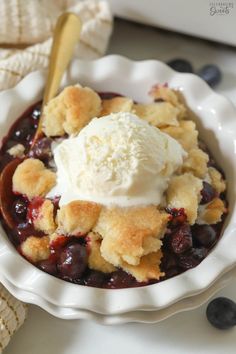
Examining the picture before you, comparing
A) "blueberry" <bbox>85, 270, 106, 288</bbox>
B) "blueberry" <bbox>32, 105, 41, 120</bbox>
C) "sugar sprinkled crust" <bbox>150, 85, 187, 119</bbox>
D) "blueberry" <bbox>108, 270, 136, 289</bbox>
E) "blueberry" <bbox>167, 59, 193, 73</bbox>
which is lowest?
"blueberry" <bbox>85, 270, 106, 288</bbox>

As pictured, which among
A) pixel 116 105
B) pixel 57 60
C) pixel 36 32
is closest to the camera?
pixel 116 105

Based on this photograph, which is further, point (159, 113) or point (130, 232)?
point (159, 113)

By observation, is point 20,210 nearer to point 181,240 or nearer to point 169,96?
point 181,240

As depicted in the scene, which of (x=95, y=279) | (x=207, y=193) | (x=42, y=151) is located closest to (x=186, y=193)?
(x=207, y=193)

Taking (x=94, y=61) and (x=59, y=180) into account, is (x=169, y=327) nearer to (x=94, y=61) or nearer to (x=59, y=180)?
(x=59, y=180)

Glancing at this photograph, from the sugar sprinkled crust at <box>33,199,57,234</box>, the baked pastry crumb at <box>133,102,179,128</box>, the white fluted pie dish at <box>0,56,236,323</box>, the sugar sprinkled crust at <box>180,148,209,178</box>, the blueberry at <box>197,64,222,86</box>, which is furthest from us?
the blueberry at <box>197,64,222,86</box>

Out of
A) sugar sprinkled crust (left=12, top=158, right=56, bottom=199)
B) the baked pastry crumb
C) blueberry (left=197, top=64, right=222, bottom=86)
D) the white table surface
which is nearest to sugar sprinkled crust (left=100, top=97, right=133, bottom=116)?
the baked pastry crumb

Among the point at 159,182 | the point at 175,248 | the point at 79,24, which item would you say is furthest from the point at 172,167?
the point at 79,24

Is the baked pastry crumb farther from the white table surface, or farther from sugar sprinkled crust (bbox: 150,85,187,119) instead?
the white table surface

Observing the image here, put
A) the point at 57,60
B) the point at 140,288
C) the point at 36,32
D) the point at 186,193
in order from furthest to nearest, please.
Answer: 1. the point at 36,32
2. the point at 57,60
3. the point at 186,193
4. the point at 140,288
